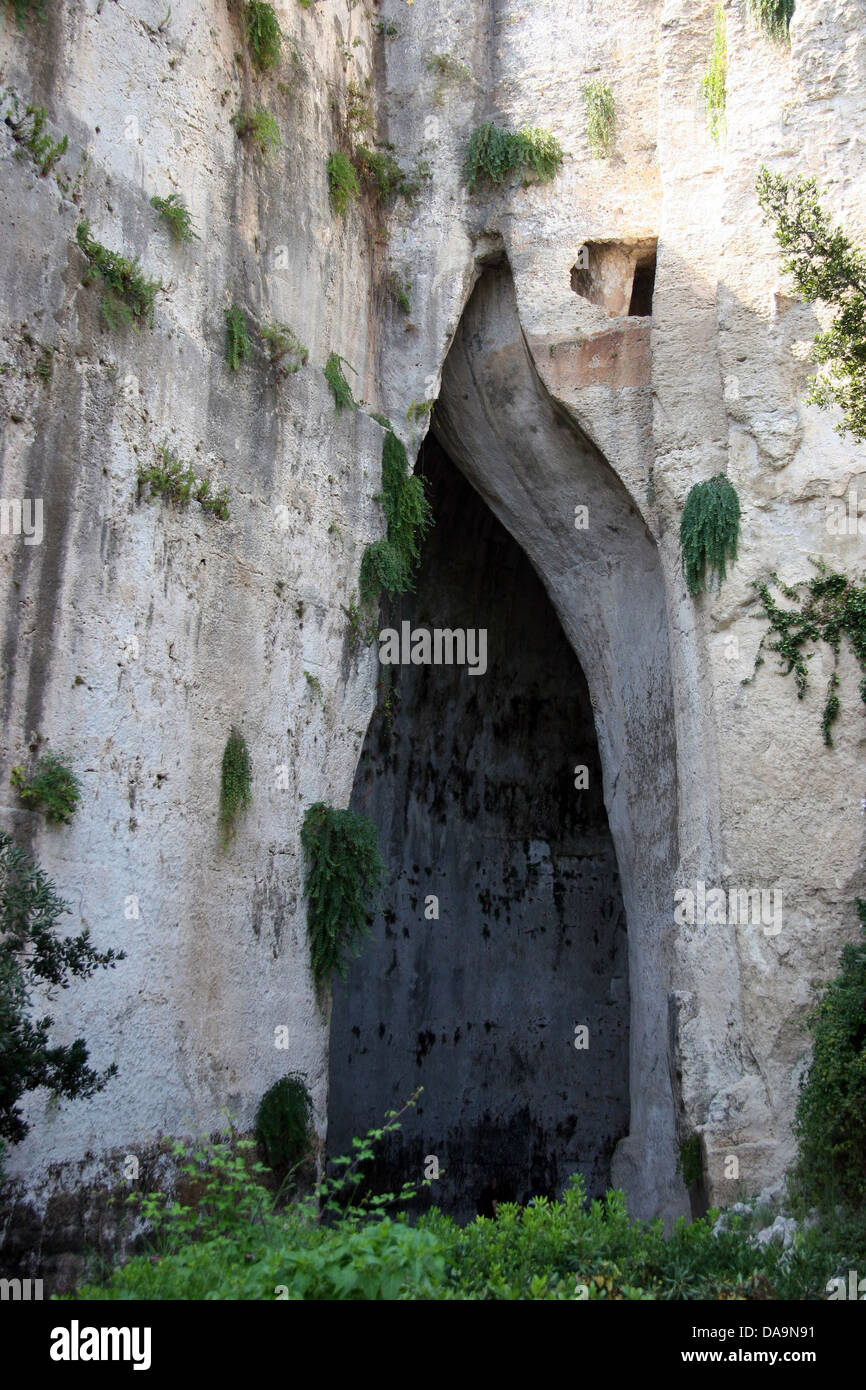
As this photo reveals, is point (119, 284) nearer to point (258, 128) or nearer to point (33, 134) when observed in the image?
point (33, 134)

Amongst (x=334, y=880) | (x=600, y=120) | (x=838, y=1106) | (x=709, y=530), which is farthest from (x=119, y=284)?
(x=838, y=1106)

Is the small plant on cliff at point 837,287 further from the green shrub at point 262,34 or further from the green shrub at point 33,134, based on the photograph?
the green shrub at point 262,34

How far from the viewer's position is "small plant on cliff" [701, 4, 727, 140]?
1173cm

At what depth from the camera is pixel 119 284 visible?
8836 mm

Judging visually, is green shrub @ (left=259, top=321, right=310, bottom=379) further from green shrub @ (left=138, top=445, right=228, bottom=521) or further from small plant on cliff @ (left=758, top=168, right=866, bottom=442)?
small plant on cliff @ (left=758, top=168, right=866, bottom=442)

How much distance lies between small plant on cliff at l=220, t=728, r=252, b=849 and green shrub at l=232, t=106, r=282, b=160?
5162 mm

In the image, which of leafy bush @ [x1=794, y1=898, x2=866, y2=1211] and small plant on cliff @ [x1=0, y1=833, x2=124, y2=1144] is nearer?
small plant on cliff @ [x1=0, y1=833, x2=124, y2=1144]

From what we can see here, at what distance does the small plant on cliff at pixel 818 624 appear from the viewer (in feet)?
31.8

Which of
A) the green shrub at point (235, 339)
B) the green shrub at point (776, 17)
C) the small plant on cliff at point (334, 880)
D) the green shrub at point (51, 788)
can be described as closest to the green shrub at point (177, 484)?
the green shrub at point (235, 339)

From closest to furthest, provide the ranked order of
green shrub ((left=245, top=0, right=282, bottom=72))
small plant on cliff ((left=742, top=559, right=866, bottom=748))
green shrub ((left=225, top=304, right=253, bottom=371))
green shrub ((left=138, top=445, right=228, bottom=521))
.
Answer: green shrub ((left=138, top=445, right=228, bottom=521)), small plant on cliff ((left=742, top=559, right=866, bottom=748)), green shrub ((left=225, top=304, right=253, bottom=371)), green shrub ((left=245, top=0, right=282, bottom=72))

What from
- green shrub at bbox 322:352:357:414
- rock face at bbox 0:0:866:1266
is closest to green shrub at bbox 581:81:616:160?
rock face at bbox 0:0:866:1266

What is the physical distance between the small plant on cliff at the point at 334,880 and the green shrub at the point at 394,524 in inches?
87.0
